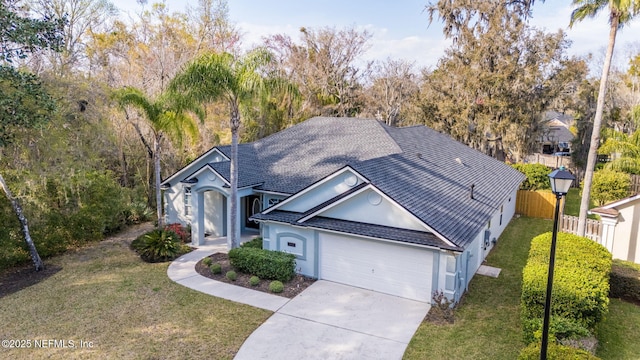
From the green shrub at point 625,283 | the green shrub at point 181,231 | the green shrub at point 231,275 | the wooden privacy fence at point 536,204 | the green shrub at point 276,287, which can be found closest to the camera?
the green shrub at point 625,283

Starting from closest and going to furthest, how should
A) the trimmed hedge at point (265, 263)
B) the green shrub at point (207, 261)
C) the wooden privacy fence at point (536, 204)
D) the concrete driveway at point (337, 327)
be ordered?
the concrete driveway at point (337, 327) < the trimmed hedge at point (265, 263) < the green shrub at point (207, 261) < the wooden privacy fence at point (536, 204)

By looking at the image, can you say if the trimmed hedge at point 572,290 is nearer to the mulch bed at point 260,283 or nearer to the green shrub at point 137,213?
the mulch bed at point 260,283

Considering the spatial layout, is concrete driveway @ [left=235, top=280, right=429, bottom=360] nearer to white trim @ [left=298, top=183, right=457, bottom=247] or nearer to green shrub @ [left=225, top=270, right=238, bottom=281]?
white trim @ [left=298, top=183, right=457, bottom=247]

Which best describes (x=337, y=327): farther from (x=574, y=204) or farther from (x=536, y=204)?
(x=574, y=204)

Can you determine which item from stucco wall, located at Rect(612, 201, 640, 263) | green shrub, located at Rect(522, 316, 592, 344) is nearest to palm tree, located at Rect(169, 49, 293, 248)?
green shrub, located at Rect(522, 316, 592, 344)

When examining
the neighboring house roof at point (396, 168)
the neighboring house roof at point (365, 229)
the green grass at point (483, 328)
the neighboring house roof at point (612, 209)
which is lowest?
the green grass at point (483, 328)


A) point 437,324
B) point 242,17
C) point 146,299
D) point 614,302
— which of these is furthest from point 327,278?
point 242,17

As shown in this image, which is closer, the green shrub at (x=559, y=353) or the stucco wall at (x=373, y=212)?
the green shrub at (x=559, y=353)

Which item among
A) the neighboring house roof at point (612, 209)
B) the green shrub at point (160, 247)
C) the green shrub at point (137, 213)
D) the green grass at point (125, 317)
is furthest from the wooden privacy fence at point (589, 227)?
the green shrub at point (137, 213)
